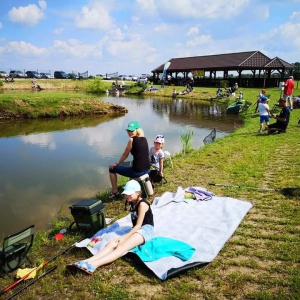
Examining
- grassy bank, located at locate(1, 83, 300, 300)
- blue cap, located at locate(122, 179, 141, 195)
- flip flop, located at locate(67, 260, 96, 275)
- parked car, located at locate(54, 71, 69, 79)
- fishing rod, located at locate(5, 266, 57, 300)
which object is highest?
parked car, located at locate(54, 71, 69, 79)

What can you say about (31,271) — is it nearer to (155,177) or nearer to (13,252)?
(13,252)

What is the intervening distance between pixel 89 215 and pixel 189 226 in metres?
1.56

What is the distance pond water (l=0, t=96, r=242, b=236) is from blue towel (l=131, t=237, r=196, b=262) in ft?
8.05

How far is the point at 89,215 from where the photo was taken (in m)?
4.44

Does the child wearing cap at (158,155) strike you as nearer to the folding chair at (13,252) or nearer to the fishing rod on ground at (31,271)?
the fishing rod on ground at (31,271)

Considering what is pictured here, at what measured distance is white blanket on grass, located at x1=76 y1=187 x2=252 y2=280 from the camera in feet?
12.2

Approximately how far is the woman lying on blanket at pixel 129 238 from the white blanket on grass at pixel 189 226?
0.33 metres

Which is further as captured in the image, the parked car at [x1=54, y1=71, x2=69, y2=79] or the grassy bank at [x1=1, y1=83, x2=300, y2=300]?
the parked car at [x1=54, y1=71, x2=69, y2=79]

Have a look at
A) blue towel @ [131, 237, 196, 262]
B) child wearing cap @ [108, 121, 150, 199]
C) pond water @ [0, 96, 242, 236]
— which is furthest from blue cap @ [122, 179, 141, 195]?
pond water @ [0, 96, 242, 236]

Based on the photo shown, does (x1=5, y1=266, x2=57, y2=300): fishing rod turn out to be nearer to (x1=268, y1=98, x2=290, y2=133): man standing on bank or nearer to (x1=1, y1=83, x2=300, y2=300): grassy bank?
(x1=1, y1=83, x2=300, y2=300): grassy bank

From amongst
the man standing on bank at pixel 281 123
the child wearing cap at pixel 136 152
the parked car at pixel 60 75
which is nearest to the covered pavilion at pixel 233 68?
the parked car at pixel 60 75

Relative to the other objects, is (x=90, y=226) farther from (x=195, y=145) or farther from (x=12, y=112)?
(x=12, y=112)

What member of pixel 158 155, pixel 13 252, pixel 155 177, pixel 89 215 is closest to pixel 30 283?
pixel 13 252

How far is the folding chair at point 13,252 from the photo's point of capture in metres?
3.55
